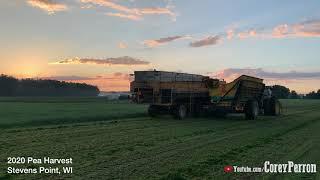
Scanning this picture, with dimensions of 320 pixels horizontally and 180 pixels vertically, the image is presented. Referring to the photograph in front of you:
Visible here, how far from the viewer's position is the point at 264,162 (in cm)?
1134

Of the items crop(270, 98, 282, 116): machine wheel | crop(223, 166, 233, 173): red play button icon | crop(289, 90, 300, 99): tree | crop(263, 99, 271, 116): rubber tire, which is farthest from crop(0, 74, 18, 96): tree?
crop(223, 166, 233, 173): red play button icon

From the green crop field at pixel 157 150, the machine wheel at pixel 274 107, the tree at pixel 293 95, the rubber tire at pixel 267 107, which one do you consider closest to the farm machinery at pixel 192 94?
the rubber tire at pixel 267 107

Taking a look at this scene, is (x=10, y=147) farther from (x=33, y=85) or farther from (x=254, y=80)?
(x=33, y=85)

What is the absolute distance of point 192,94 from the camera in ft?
91.8

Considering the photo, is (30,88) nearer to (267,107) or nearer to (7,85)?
(7,85)

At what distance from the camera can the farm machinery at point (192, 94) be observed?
26328 millimetres

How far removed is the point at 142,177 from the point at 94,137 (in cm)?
728

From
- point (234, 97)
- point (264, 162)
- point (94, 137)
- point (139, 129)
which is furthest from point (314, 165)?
point (234, 97)

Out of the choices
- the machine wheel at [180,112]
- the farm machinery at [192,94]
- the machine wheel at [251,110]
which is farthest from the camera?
the machine wheel at [251,110]

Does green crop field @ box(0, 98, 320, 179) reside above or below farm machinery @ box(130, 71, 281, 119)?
below

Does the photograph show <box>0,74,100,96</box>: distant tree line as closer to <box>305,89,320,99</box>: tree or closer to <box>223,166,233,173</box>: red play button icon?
<box>305,89,320,99</box>: tree

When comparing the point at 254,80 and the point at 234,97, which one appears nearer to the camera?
the point at 234,97

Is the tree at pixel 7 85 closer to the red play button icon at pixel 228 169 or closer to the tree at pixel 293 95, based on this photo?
the tree at pixel 293 95

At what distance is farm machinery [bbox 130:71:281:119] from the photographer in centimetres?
2633
